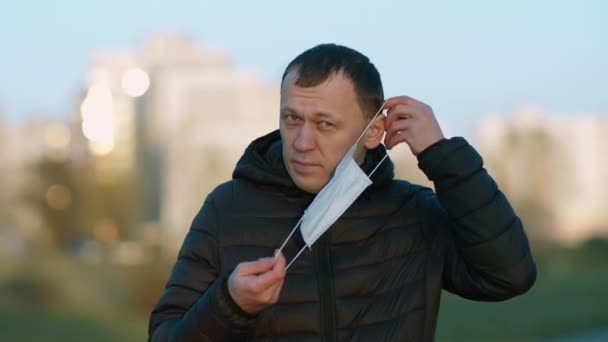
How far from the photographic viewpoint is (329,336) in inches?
140

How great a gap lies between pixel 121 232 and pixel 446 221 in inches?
1606

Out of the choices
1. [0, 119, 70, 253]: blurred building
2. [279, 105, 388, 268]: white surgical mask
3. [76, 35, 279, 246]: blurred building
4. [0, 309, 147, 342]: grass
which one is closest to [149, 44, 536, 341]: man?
[279, 105, 388, 268]: white surgical mask

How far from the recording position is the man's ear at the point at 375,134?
12.4ft

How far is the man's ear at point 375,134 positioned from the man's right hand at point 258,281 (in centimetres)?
66

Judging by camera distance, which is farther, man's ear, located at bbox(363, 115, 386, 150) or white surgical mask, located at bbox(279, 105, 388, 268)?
man's ear, located at bbox(363, 115, 386, 150)

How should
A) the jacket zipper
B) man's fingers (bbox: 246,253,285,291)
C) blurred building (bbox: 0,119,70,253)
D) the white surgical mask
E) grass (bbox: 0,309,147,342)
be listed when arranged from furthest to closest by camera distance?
blurred building (bbox: 0,119,70,253) → grass (bbox: 0,309,147,342) → the jacket zipper → the white surgical mask → man's fingers (bbox: 246,253,285,291)

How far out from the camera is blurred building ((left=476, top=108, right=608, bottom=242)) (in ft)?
160

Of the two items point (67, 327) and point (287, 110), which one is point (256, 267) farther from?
point (67, 327)

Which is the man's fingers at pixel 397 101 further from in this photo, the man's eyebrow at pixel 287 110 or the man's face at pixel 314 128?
the man's eyebrow at pixel 287 110

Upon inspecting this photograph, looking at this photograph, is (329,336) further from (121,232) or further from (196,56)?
(196,56)

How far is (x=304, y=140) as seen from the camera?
361 centimetres

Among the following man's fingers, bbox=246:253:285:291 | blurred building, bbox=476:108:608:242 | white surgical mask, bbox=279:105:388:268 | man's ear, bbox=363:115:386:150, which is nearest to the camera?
man's fingers, bbox=246:253:285:291

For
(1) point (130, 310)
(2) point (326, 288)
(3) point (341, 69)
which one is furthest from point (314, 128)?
(1) point (130, 310)

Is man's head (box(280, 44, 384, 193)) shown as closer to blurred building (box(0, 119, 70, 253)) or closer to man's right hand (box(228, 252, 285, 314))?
man's right hand (box(228, 252, 285, 314))
